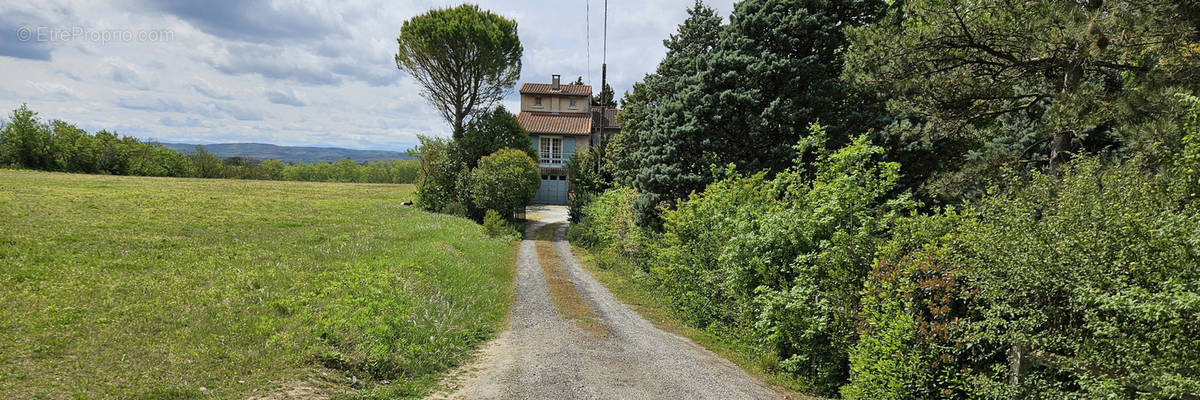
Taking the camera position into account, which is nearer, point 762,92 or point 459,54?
point 762,92

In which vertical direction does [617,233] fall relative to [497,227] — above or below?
above

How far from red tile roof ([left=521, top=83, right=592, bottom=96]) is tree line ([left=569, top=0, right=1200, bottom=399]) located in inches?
1502

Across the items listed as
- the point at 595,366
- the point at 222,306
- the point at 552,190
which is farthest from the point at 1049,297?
the point at 552,190

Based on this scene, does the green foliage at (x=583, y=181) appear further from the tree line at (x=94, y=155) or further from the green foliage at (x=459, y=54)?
the tree line at (x=94, y=155)

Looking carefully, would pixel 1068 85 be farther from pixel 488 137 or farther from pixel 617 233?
pixel 488 137

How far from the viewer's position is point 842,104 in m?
17.9

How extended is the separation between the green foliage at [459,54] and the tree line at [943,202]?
27248 millimetres

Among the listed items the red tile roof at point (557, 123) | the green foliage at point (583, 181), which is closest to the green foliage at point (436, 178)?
the green foliage at point (583, 181)

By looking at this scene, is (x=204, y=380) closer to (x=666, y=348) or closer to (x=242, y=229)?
(x=666, y=348)

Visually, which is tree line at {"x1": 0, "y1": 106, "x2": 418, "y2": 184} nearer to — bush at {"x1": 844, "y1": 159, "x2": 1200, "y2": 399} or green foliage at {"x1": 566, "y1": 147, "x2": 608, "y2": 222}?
green foliage at {"x1": 566, "y1": 147, "x2": 608, "y2": 222}

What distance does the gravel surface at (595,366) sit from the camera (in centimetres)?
862

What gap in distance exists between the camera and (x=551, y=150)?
52531mm

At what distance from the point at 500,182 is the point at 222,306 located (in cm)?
2384

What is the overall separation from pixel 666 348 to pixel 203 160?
93.8 m
